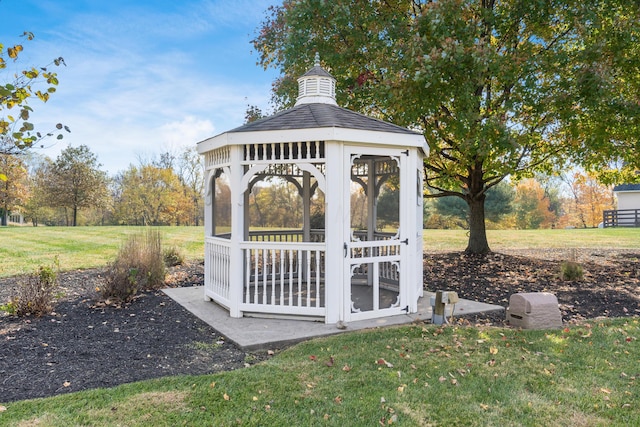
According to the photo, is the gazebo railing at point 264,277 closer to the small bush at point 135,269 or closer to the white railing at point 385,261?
the white railing at point 385,261

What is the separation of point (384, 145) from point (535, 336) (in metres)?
3.01

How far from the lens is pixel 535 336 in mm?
→ 5125

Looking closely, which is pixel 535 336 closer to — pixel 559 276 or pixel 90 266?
pixel 559 276

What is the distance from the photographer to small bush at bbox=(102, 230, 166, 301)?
682 centimetres

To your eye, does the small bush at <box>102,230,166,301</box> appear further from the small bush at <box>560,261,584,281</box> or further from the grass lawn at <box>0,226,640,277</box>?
the small bush at <box>560,261,584,281</box>

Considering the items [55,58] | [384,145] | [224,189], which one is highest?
[55,58]

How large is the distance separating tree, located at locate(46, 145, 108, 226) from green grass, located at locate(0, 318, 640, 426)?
2959 cm

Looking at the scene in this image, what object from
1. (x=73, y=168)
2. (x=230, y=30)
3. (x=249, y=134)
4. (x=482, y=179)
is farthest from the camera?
(x=73, y=168)

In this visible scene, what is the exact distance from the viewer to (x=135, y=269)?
23.7ft

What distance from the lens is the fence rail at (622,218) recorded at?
2748 cm

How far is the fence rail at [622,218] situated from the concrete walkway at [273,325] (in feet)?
89.8

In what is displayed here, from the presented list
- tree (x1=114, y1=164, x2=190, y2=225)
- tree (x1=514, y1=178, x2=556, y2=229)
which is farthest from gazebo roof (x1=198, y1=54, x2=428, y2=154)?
tree (x1=514, y1=178, x2=556, y2=229)

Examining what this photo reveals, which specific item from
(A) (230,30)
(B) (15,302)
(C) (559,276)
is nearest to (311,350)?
(B) (15,302)

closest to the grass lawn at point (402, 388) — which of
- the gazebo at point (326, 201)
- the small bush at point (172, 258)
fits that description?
the gazebo at point (326, 201)
